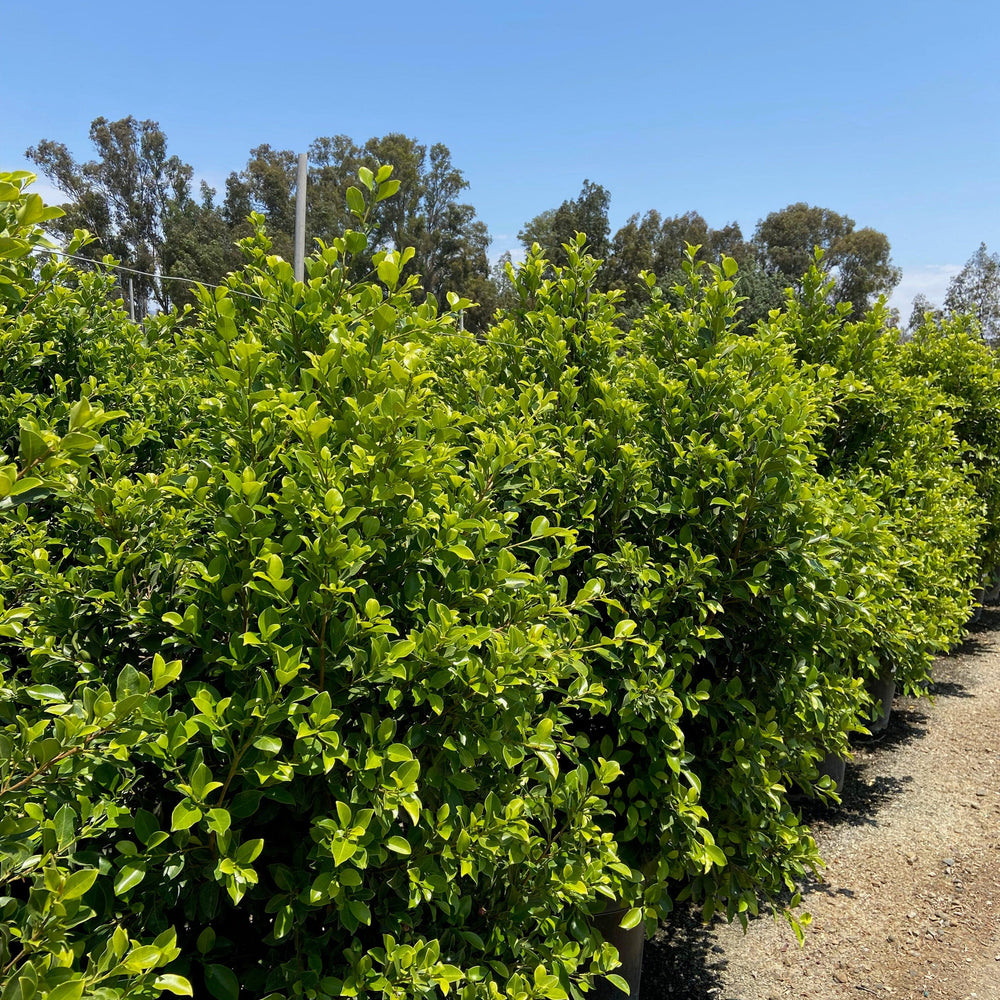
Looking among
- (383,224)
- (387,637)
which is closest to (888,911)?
(387,637)

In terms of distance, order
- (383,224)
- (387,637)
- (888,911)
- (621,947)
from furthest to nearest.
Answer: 1. (383,224)
2. (888,911)
3. (621,947)
4. (387,637)

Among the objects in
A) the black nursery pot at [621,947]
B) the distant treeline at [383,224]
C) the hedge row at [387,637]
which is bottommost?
the black nursery pot at [621,947]

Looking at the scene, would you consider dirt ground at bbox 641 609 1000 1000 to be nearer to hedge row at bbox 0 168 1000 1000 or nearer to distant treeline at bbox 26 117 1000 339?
hedge row at bbox 0 168 1000 1000

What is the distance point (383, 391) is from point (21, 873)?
1.12 m

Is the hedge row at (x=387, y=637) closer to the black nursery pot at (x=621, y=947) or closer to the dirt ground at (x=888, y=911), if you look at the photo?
the black nursery pot at (x=621, y=947)

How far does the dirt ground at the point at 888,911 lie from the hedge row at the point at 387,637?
0.78 meters

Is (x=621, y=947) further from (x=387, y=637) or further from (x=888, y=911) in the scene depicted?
(x=387, y=637)

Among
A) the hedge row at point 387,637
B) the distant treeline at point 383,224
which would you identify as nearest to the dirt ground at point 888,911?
the hedge row at point 387,637

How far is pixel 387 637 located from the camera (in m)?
1.66

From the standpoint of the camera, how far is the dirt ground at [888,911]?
3.35 meters

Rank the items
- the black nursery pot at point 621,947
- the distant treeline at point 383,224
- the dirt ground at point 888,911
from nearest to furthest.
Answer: the black nursery pot at point 621,947 → the dirt ground at point 888,911 → the distant treeline at point 383,224

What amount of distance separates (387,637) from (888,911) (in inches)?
141

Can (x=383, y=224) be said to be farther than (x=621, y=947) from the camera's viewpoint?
Yes

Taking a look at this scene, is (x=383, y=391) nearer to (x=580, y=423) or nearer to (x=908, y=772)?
(x=580, y=423)
